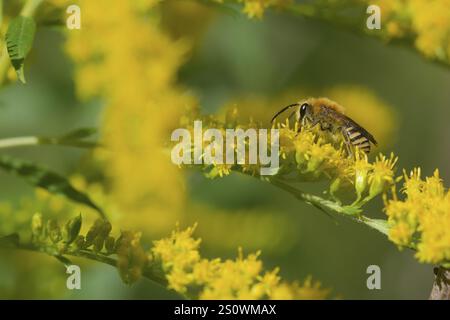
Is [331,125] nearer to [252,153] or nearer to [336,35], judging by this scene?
[252,153]

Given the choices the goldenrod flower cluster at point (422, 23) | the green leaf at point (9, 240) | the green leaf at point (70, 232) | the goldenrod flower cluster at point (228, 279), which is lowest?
the goldenrod flower cluster at point (228, 279)

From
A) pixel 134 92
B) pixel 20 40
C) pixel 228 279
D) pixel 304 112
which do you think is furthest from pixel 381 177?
pixel 134 92

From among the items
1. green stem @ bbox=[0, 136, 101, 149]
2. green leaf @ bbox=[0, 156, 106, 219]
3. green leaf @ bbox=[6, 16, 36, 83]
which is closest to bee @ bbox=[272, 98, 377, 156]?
green stem @ bbox=[0, 136, 101, 149]

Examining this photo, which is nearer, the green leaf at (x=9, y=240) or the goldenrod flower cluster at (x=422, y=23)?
the green leaf at (x=9, y=240)

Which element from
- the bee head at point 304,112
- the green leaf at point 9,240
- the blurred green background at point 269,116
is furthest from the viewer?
the blurred green background at point 269,116

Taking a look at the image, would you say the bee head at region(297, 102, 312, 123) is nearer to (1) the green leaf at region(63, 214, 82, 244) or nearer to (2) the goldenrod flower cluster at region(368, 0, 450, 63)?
(2) the goldenrod flower cluster at region(368, 0, 450, 63)

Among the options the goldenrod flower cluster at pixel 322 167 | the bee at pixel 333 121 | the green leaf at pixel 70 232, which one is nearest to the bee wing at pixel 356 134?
the bee at pixel 333 121

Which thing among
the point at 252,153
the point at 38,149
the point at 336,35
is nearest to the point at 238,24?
the point at 336,35

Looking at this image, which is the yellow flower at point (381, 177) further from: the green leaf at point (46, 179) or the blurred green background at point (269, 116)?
the blurred green background at point (269, 116)

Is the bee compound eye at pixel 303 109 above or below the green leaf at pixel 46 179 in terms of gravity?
above
